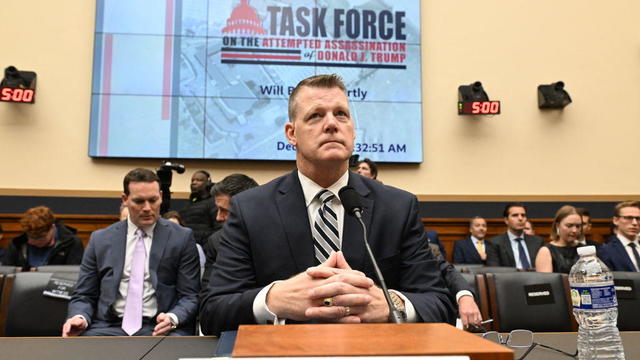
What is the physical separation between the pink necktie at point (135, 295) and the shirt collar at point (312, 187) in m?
1.41

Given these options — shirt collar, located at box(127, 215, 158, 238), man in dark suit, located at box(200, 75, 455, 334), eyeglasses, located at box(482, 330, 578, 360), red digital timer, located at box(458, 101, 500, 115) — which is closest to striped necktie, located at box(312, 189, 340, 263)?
man in dark suit, located at box(200, 75, 455, 334)

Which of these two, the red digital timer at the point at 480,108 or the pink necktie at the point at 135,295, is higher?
the red digital timer at the point at 480,108

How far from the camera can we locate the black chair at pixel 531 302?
246 cm

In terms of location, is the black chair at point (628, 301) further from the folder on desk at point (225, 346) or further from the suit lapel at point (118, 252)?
the suit lapel at point (118, 252)

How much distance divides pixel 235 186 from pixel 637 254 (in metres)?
3.23

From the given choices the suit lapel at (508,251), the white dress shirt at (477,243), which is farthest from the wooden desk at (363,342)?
the white dress shirt at (477,243)

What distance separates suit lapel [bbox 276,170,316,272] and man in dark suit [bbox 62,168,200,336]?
121 cm

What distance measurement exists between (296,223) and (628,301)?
1954 millimetres

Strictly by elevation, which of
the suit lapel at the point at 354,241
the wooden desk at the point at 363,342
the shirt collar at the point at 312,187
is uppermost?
the shirt collar at the point at 312,187

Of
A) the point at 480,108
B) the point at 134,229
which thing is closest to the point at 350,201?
the point at 134,229

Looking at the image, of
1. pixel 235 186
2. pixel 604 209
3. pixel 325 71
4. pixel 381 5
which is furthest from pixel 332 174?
pixel 604 209

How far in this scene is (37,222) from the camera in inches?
167

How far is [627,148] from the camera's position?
686cm

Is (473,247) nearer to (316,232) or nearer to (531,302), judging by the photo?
(531,302)
